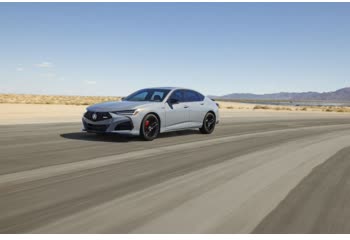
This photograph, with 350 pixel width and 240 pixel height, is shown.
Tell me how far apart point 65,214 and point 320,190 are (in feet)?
11.0

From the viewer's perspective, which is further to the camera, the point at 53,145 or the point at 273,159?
the point at 53,145

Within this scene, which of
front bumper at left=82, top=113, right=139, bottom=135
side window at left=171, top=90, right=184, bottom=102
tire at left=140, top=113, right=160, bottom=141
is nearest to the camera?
front bumper at left=82, top=113, right=139, bottom=135

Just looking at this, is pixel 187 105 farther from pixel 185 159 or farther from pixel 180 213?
pixel 180 213

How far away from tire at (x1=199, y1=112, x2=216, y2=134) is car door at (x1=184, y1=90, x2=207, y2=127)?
184mm

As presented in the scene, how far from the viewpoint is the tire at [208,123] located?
42.4ft

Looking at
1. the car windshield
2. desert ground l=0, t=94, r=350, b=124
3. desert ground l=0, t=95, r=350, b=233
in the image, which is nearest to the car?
the car windshield

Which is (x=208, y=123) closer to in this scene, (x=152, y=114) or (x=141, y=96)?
(x=141, y=96)

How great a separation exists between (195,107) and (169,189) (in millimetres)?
7183

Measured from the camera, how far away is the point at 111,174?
20.4ft

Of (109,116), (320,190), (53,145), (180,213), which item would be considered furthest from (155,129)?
(180,213)

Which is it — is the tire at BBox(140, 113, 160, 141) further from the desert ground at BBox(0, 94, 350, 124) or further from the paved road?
the desert ground at BBox(0, 94, 350, 124)

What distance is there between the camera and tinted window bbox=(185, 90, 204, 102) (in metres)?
12.4

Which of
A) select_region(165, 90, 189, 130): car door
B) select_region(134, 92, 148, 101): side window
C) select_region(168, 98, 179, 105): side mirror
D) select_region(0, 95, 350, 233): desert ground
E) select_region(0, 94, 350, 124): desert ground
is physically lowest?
select_region(0, 95, 350, 233): desert ground

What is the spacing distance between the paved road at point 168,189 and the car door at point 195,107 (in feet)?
8.95
